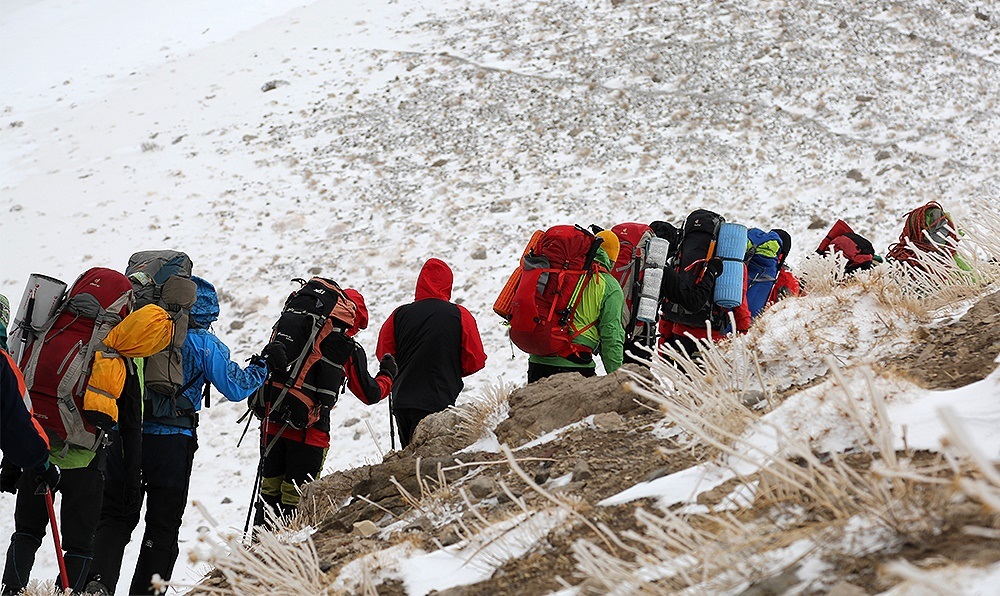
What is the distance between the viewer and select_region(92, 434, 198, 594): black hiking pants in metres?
5.41

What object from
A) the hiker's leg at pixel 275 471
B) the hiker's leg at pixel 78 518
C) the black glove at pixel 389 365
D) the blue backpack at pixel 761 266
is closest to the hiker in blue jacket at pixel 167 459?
the hiker's leg at pixel 78 518

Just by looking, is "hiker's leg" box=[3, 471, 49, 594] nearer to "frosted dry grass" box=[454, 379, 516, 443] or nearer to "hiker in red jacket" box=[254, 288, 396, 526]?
"hiker in red jacket" box=[254, 288, 396, 526]

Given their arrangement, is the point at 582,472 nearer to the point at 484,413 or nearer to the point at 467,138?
the point at 484,413

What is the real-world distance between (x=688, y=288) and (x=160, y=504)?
422 centimetres

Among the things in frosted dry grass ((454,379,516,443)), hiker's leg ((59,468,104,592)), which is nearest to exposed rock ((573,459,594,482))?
frosted dry grass ((454,379,516,443))

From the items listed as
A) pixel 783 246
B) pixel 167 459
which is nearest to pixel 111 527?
pixel 167 459

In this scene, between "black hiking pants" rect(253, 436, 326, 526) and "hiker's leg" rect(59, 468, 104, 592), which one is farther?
"black hiking pants" rect(253, 436, 326, 526)

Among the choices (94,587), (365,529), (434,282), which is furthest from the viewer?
(434,282)

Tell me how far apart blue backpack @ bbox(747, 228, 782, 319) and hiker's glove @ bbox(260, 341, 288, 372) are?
4264 mm

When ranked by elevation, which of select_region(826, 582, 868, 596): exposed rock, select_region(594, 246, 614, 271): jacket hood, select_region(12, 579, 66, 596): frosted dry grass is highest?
select_region(826, 582, 868, 596): exposed rock

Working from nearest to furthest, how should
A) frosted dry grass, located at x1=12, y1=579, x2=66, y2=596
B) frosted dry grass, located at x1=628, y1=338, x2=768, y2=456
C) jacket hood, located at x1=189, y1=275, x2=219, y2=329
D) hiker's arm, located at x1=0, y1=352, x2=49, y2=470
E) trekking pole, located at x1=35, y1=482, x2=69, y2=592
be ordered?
1. frosted dry grass, located at x1=628, y1=338, x2=768, y2=456
2. hiker's arm, located at x1=0, y1=352, x2=49, y2=470
3. frosted dry grass, located at x1=12, y1=579, x2=66, y2=596
4. trekking pole, located at x1=35, y1=482, x2=69, y2=592
5. jacket hood, located at x1=189, y1=275, x2=219, y2=329

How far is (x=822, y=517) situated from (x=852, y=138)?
1558 cm

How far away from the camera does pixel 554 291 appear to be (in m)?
6.12

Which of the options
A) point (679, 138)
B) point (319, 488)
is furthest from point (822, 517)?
point (679, 138)
